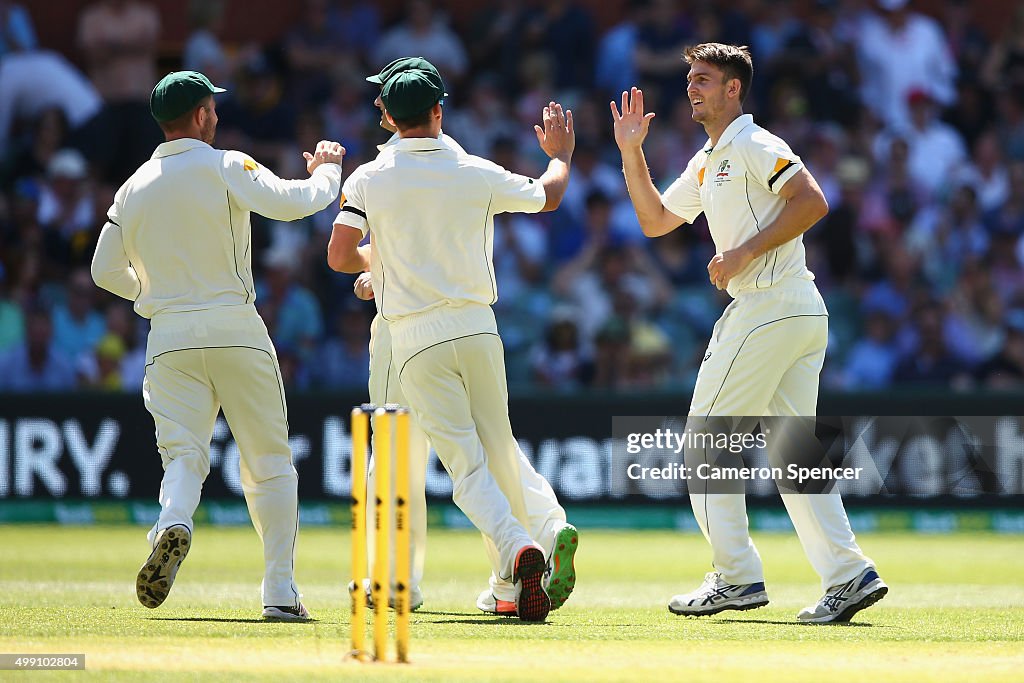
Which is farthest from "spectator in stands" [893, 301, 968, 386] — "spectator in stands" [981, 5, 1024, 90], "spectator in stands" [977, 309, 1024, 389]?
"spectator in stands" [981, 5, 1024, 90]

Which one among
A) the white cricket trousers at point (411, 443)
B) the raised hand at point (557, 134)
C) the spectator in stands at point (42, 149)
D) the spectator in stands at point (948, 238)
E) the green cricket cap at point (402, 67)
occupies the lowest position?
the white cricket trousers at point (411, 443)

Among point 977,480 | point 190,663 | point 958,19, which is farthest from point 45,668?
point 958,19

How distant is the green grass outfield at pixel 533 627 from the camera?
518 cm

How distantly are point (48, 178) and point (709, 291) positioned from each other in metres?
6.87

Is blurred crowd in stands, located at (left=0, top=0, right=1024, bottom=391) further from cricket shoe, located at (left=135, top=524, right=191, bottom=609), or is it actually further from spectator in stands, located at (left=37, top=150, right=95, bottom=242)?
cricket shoe, located at (left=135, top=524, right=191, bottom=609)

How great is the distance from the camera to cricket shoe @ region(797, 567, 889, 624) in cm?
683

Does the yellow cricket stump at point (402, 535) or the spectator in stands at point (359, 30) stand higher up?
the spectator in stands at point (359, 30)

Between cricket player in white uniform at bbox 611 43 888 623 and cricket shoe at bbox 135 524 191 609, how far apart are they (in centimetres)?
239

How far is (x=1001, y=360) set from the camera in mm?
14430

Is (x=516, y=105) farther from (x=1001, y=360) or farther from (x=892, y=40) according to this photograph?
(x=1001, y=360)

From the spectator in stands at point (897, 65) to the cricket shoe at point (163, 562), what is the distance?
1256 centimetres

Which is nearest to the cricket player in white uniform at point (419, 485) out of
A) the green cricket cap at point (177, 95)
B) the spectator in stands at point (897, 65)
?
the green cricket cap at point (177, 95)

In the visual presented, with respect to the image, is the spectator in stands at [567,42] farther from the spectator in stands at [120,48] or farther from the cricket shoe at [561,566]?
the cricket shoe at [561,566]

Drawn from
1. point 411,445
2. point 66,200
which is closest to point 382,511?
point 411,445
